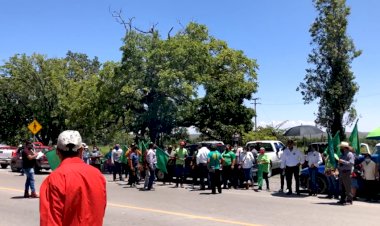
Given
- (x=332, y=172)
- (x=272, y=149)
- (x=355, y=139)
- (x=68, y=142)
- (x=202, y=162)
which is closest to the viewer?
(x=68, y=142)

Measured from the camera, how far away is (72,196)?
304 cm

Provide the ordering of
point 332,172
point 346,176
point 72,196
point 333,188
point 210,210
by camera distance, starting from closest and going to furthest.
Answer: point 72,196 < point 210,210 < point 346,176 < point 333,188 < point 332,172

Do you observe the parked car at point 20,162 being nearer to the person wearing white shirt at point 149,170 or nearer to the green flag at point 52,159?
the person wearing white shirt at point 149,170

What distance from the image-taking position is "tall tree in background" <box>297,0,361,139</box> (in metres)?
35.8

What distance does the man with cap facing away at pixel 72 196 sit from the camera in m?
2.99

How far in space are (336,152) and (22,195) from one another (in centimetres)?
1082

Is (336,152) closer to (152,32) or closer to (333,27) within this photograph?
(152,32)

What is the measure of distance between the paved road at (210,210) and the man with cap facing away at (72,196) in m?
6.83

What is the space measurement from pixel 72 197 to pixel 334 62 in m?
35.2

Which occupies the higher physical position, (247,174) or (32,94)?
(32,94)

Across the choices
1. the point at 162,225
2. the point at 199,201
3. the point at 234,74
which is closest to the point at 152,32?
the point at 234,74

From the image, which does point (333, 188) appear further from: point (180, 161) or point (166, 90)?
point (166, 90)

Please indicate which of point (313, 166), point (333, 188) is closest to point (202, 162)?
point (313, 166)

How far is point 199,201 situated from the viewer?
1407cm
